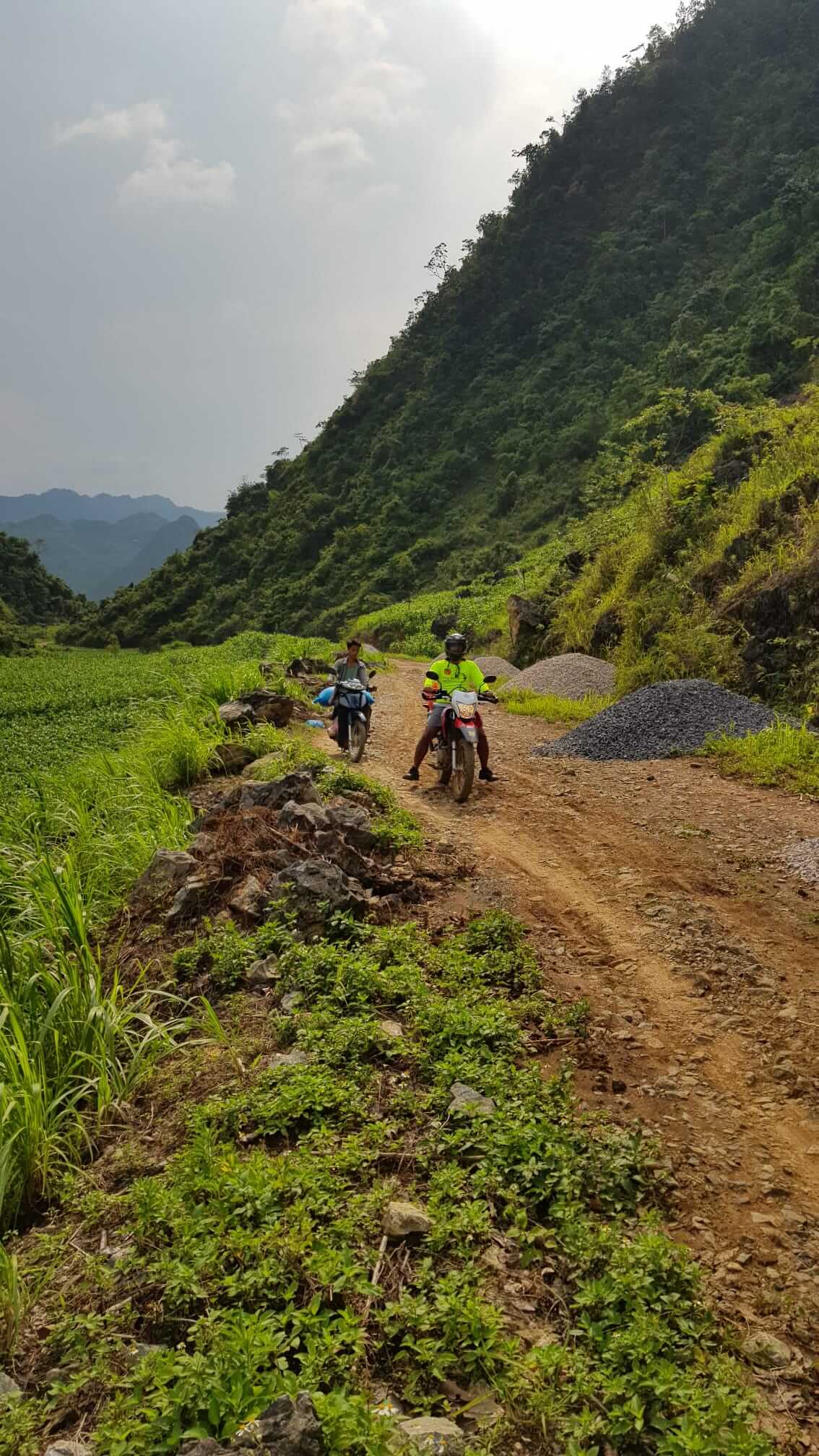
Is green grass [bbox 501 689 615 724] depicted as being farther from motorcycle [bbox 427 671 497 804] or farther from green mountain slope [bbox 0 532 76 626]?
green mountain slope [bbox 0 532 76 626]

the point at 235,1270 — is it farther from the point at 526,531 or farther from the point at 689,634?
the point at 526,531

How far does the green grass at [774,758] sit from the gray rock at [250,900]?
518 cm

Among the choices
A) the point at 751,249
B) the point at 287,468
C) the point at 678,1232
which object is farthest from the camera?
the point at 287,468

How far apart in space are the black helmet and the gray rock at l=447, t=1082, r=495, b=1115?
19.2 feet

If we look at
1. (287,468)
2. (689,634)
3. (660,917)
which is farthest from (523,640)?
(287,468)

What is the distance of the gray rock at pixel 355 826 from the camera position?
6.24 metres

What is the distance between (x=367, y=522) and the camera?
54.3m

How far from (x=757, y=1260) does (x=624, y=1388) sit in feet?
2.74

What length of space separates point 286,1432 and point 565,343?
56.0 m

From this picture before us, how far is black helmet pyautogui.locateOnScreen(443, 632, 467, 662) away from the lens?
8.87 meters

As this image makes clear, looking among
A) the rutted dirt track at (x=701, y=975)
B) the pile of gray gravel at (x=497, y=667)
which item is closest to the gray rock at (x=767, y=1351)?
the rutted dirt track at (x=701, y=975)

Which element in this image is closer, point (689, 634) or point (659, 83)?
point (689, 634)

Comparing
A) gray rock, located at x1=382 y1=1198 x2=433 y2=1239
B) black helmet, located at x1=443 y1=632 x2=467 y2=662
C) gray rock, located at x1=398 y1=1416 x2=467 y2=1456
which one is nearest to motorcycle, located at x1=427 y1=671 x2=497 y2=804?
black helmet, located at x1=443 y1=632 x2=467 y2=662

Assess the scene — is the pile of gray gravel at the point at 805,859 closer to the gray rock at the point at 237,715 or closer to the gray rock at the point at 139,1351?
the gray rock at the point at 139,1351
